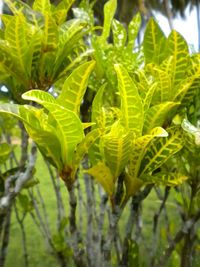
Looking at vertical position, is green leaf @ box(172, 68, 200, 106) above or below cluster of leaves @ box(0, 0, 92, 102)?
below

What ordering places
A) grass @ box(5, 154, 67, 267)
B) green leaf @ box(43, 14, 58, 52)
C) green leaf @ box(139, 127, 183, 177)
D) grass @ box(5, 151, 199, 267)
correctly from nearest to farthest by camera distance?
green leaf @ box(139, 127, 183, 177) → green leaf @ box(43, 14, 58, 52) → grass @ box(5, 151, 199, 267) → grass @ box(5, 154, 67, 267)

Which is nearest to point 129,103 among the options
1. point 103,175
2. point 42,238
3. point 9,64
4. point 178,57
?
point 103,175

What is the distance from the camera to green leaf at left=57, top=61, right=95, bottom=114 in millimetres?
910

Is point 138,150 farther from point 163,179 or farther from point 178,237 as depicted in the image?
point 178,237

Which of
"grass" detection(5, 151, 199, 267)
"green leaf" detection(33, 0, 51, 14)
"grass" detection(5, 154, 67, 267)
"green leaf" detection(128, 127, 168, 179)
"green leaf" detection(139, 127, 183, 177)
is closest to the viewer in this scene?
"green leaf" detection(128, 127, 168, 179)

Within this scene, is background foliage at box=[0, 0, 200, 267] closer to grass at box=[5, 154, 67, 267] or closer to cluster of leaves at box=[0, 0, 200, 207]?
cluster of leaves at box=[0, 0, 200, 207]

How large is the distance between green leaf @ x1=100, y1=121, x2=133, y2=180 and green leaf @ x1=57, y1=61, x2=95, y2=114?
0.39 ft

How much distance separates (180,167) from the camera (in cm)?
128

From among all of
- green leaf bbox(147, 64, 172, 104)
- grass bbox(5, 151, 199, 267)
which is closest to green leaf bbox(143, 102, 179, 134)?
green leaf bbox(147, 64, 172, 104)

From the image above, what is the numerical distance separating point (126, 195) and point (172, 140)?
200 mm

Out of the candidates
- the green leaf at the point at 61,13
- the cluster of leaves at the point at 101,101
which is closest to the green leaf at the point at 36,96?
the cluster of leaves at the point at 101,101

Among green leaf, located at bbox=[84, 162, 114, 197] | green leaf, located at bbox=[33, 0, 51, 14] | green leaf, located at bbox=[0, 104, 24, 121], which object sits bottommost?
green leaf, located at bbox=[84, 162, 114, 197]

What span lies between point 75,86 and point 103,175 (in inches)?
9.5

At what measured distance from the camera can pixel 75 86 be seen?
929 millimetres
